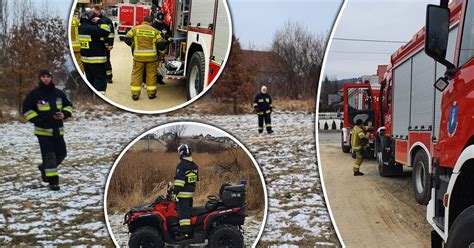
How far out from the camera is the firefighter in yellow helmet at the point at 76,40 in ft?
8.77

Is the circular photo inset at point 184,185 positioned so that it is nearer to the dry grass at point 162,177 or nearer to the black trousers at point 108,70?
the dry grass at point 162,177

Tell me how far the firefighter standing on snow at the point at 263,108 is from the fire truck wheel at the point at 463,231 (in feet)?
4.54

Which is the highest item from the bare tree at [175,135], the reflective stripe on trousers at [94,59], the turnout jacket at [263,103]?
the reflective stripe on trousers at [94,59]

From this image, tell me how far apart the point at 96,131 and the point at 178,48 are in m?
0.93

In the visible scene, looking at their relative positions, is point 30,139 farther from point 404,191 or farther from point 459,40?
point 404,191

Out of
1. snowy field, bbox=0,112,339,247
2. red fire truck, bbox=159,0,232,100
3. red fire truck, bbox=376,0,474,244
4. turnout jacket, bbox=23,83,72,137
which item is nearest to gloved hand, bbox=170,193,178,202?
snowy field, bbox=0,112,339,247

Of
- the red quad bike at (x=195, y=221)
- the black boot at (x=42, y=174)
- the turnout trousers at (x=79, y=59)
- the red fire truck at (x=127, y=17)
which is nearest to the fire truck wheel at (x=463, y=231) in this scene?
the red quad bike at (x=195, y=221)

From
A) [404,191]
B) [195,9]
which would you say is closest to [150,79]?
[195,9]

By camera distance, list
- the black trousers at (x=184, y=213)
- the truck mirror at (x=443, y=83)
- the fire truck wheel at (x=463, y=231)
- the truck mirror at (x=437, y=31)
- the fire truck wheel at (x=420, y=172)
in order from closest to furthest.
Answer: the fire truck wheel at (x=463, y=231) → the truck mirror at (x=437, y=31) → the truck mirror at (x=443, y=83) → the black trousers at (x=184, y=213) → the fire truck wheel at (x=420, y=172)

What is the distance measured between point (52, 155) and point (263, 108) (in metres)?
1.53

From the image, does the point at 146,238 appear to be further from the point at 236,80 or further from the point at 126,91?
the point at 236,80

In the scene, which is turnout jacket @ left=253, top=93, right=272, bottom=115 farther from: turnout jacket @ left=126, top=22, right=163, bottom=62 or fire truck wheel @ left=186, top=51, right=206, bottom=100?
turnout jacket @ left=126, top=22, right=163, bottom=62

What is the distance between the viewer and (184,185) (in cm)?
264

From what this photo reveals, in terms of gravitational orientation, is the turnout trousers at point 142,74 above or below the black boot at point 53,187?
above
